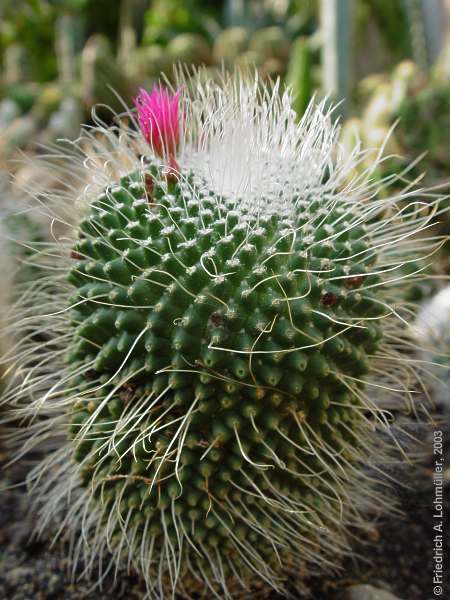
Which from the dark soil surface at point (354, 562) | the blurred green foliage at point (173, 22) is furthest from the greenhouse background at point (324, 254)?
the blurred green foliage at point (173, 22)

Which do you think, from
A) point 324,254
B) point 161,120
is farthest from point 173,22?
point 324,254

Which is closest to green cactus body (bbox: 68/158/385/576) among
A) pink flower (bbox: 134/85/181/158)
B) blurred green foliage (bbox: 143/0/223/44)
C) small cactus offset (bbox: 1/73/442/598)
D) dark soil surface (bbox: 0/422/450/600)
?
small cactus offset (bbox: 1/73/442/598)

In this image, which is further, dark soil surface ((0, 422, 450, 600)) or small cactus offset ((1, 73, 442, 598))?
dark soil surface ((0, 422, 450, 600))

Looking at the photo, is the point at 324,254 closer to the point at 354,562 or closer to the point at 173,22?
the point at 354,562

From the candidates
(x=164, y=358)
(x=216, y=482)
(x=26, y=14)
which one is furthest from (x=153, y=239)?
(x=26, y=14)

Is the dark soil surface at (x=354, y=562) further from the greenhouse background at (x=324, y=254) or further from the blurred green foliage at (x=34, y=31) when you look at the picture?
the blurred green foliage at (x=34, y=31)

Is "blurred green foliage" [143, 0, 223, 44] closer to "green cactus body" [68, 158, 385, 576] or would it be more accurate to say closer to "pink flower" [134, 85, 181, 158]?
"pink flower" [134, 85, 181, 158]

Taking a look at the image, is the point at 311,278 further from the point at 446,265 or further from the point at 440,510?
the point at 446,265
